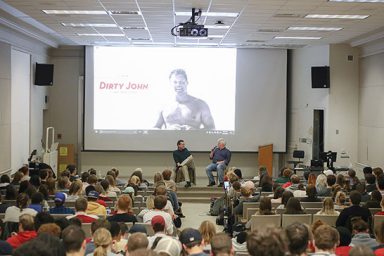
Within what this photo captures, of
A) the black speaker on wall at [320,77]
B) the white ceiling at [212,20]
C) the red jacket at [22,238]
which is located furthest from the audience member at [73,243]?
the black speaker on wall at [320,77]

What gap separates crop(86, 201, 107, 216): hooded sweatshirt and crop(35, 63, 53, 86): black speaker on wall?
9463mm

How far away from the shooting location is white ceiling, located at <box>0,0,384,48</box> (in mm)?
9797

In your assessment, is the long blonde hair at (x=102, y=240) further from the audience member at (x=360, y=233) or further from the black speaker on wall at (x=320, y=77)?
the black speaker on wall at (x=320, y=77)

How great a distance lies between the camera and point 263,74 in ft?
58.3

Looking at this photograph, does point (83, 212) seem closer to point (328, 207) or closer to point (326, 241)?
point (328, 207)

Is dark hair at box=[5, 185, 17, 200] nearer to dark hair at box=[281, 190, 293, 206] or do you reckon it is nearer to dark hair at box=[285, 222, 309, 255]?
dark hair at box=[281, 190, 293, 206]

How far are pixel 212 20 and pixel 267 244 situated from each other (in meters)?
9.56

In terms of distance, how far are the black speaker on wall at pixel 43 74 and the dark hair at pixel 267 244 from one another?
14.6 m

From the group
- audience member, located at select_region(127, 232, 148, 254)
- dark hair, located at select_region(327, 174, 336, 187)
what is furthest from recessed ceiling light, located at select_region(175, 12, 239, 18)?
audience member, located at select_region(127, 232, 148, 254)

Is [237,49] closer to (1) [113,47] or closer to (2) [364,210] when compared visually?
(1) [113,47]

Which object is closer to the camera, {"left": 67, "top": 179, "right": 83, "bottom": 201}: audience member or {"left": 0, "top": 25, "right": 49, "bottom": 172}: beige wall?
{"left": 67, "top": 179, "right": 83, "bottom": 201}: audience member

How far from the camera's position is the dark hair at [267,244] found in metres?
2.47

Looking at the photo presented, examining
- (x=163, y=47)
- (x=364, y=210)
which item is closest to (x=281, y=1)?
(x=364, y=210)

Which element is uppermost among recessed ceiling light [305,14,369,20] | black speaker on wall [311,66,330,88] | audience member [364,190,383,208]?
Answer: recessed ceiling light [305,14,369,20]
